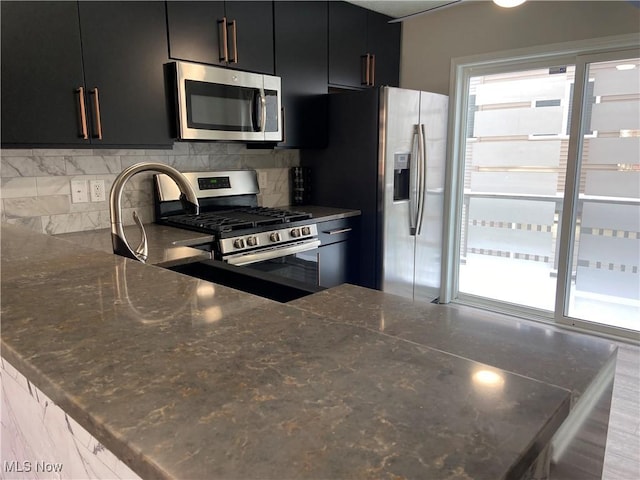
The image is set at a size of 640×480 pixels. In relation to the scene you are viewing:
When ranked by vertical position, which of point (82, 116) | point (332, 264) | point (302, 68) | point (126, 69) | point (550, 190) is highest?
point (302, 68)

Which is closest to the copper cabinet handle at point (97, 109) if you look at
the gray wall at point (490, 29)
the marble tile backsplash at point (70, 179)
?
the marble tile backsplash at point (70, 179)

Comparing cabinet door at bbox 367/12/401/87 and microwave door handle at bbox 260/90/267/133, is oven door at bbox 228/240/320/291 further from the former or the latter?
cabinet door at bbox 367/12/401/87

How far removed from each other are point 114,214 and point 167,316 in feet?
2.58

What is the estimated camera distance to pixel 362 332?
68cm

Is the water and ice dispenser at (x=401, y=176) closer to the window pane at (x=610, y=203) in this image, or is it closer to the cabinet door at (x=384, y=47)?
the cabinet door at (x=384, y=47)

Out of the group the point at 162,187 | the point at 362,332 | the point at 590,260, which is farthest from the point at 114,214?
the point at 590,260

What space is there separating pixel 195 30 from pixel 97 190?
1053 mm

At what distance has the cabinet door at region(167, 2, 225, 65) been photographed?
245 centimetres

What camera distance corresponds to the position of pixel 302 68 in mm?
3186

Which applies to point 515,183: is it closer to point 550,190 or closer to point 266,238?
point 550,190

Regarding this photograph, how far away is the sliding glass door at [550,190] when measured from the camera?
321 centimetres

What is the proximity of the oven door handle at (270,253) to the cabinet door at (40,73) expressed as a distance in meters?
0.96

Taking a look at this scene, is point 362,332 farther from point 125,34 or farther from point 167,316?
point 125,34

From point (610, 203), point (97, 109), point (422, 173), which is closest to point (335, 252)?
point (422, 173)
